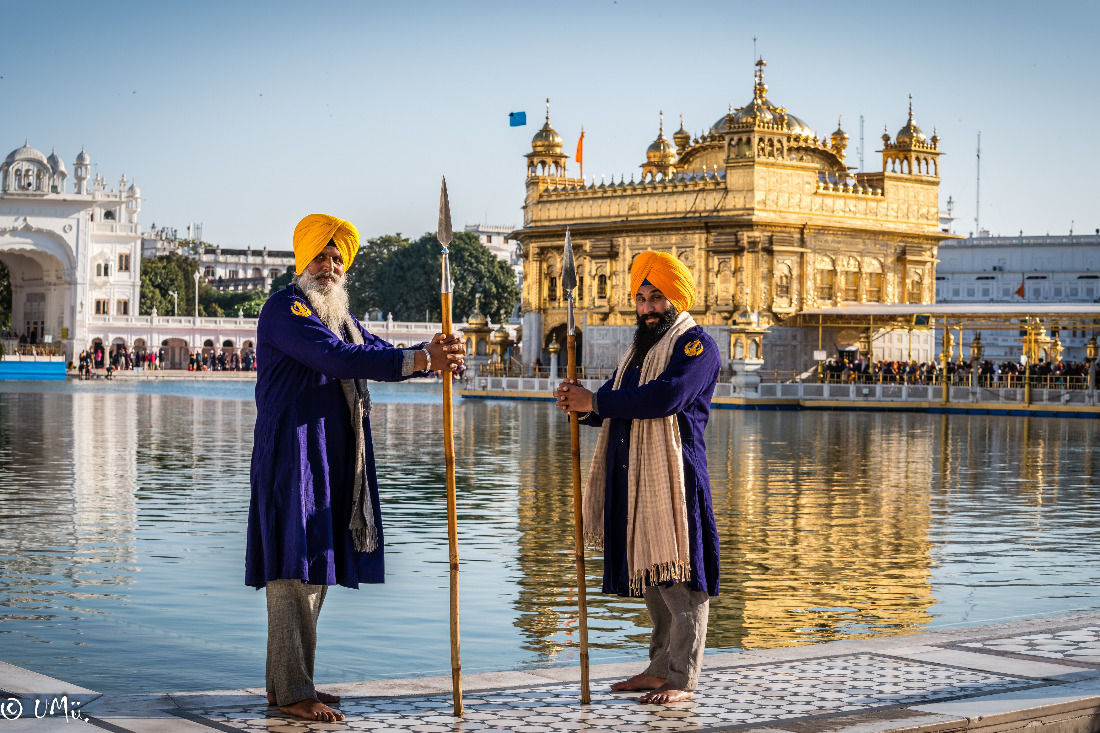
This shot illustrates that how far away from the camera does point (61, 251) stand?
3201 inches

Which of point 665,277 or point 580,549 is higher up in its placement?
point 665,277

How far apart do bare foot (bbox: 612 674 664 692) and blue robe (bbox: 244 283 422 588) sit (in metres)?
1.02

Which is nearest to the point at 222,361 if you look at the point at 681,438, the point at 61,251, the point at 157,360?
the point at 157,360

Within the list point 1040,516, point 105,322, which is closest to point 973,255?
point 105,322

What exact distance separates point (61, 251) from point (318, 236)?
260 ft

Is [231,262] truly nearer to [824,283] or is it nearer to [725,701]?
[824,283]

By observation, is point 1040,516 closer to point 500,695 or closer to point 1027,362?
point 500,695

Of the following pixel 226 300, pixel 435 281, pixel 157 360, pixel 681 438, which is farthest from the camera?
pixel 226 300

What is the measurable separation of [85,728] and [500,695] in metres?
1.56

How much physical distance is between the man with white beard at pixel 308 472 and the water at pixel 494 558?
109 centimetres

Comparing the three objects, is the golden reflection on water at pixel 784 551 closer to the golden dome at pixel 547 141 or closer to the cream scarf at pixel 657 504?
the cream scarf at pixel 657 504

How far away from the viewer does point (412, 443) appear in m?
22.8

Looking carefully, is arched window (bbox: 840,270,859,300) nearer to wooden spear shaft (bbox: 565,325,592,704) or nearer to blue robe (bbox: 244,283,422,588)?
wooden spear shaft (bbox: 565,325,592,704)

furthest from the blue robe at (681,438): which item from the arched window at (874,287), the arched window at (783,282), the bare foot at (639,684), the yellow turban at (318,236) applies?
the arched window at (874,287)
